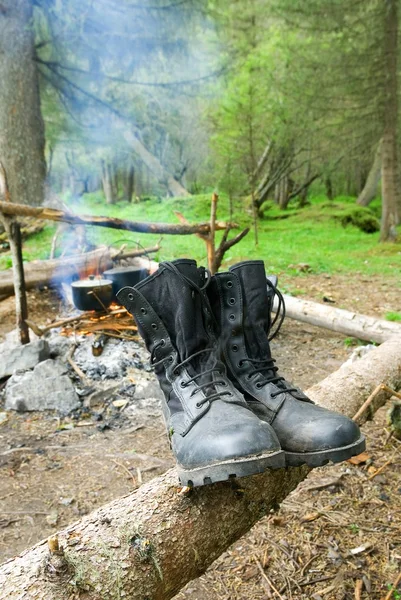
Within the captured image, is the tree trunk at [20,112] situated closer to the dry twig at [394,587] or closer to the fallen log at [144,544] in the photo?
the fallen log at [144,544]

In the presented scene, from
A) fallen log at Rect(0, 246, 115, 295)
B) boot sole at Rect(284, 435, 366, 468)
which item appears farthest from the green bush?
boot sole at Rect(284, 435, 366, 468)

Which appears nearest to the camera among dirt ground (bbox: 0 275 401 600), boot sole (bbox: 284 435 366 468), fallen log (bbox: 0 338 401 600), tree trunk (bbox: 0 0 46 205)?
fallen log (bbox: 0 338 401 600)

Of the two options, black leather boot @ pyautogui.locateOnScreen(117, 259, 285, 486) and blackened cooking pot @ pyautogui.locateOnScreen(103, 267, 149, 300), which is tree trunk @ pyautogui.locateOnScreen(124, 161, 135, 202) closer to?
blackened cooking pot @ pyautogui.locateOnScreen(103, 267, 149, 300)

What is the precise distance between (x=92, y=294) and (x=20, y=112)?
6.59 m

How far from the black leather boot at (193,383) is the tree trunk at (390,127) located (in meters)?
11.4

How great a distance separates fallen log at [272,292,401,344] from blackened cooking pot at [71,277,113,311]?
2314mm

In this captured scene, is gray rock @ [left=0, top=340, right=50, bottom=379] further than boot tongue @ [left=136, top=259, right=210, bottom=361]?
Yes

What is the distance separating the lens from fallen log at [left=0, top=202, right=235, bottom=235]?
4.05 meters

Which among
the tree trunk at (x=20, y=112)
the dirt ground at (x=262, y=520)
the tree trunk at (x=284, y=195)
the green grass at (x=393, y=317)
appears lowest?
the dirt ground at (x=262, y=520)

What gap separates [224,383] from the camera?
4.58 ft

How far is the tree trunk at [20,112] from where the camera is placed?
877 cm

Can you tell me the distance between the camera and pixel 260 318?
157cm

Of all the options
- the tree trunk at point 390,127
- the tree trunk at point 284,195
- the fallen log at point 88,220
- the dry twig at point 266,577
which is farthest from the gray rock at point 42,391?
the tree trunk at point 284,195

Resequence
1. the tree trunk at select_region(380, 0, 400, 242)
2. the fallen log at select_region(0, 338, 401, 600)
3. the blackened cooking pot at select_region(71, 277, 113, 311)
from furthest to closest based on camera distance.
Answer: the tree trunk at select_region(380, 0, 400, 242) → the blackened cooking pot at select_region(71, 277, 113, 311) → the fallen log at select_region(0, 338, 401, 600)
